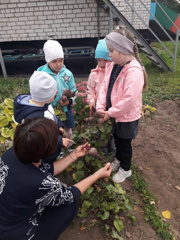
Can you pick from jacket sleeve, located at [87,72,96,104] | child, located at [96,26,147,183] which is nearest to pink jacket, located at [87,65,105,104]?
jacket sleeve, located at [87,72,96,104]

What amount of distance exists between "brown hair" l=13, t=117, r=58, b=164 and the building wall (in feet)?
18.6

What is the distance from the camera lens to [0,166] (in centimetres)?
138

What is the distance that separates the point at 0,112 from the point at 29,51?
524 cm

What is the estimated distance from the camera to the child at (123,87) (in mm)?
1850

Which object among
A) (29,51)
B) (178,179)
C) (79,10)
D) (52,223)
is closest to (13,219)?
(52,223)

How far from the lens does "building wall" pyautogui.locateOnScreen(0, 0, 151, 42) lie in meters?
6.01

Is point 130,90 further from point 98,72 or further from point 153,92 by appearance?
point 153,92

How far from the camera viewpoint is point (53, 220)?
1.58m

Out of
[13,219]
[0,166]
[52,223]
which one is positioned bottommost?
[52,223]

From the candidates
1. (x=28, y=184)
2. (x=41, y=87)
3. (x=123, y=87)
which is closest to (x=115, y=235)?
(x=28, y=184)

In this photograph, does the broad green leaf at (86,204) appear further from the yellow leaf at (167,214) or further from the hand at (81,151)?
the yellow leaf at (167,214)

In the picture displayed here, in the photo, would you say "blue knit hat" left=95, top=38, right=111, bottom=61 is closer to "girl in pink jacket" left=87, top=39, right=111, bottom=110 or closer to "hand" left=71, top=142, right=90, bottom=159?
"girl in pink jacket" left=87, top=39, right=111, bottom=110

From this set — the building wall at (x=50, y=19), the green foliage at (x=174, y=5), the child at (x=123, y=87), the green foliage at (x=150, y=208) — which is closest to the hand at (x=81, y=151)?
the child at (x=123, y=87)

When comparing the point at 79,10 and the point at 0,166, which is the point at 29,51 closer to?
the point at 79,10
